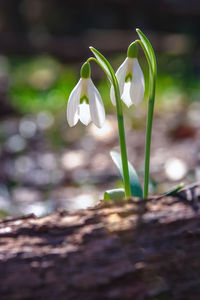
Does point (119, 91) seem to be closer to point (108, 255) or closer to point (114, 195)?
point (114, 195)

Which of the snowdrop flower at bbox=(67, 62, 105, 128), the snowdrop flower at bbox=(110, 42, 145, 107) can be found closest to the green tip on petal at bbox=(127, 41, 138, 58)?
the snowdrop flower at bbox=(110, 42, 145, 107)

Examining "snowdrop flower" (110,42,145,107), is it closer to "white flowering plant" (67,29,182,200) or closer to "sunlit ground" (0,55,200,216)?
"white flowering plant" (67,29,182,200)

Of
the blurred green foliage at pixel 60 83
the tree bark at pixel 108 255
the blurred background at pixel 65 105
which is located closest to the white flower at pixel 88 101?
the tree bark at pixel 108 255

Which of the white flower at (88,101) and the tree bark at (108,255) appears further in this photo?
the white flower at (88,101)

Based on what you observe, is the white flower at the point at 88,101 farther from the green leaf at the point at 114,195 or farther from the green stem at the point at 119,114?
the green leaf at the point at 114,195

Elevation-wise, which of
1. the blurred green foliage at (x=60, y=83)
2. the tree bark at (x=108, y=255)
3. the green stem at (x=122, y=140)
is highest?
the blurred green foliage at (x=60, y=83)

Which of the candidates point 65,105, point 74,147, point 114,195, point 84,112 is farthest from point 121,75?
point 65,105

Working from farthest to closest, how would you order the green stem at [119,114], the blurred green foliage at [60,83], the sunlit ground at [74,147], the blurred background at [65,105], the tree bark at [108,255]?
the blurred green foliage at [60,83], the blurred background at [65,105], the sunlit ground at [74,147], the green stem at [119,114], the tree bark at [108,255]

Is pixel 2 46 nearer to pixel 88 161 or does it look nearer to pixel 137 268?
pixel 88 161
